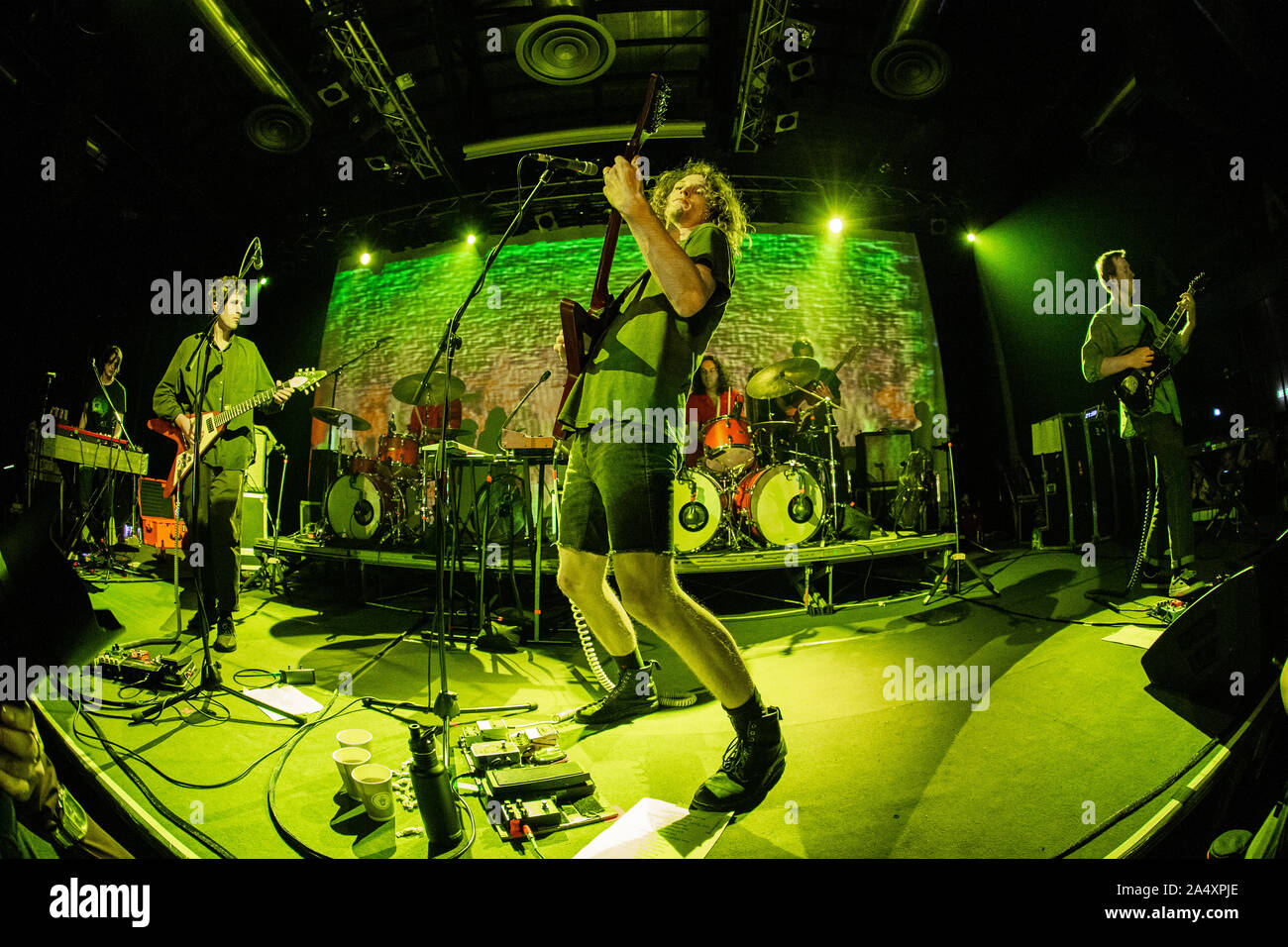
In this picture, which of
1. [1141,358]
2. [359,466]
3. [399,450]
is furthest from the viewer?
[399,450]

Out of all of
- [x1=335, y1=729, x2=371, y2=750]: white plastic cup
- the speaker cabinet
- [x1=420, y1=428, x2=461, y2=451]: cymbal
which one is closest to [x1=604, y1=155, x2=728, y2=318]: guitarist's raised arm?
[x1=335, y1=729, x2=371, y2=750]: white plastic cup

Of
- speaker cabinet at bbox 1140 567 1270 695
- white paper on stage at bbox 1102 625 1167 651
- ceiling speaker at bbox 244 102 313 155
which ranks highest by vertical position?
ceiling speaker at bbox 244 102 313 155

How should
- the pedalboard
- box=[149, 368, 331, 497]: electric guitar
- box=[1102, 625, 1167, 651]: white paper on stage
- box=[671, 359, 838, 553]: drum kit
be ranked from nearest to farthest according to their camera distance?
1. the pedalboard
2. box=[1102, 625, 1167, 651]: white paper on stage
3. box=[149, 368, 331, 497]: electric guitar
4. box=[671, 359, 838, 553]: drum kit

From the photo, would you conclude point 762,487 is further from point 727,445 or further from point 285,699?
point 285,699

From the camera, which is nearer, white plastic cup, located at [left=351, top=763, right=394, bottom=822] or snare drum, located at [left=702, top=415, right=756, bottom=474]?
white plastic cup, located at [left=351, top=763, right=394, bottom=822]

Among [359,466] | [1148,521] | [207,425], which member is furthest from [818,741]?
[359,466]

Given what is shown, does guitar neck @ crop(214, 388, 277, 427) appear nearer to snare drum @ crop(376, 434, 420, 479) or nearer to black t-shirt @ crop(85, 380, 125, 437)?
black t-shirt @ crop(85, 380, 125, 437)

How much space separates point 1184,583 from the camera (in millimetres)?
3576

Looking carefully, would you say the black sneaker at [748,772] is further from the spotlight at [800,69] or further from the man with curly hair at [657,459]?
the spotlight at [800,69]

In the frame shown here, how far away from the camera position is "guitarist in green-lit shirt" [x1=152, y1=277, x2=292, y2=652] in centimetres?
327

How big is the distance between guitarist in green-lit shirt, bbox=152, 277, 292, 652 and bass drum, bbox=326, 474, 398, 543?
1829 mm

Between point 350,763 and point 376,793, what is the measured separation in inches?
9.6

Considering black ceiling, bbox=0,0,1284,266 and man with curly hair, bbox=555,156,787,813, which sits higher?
black ceiling, bbox=0,0,1284,266

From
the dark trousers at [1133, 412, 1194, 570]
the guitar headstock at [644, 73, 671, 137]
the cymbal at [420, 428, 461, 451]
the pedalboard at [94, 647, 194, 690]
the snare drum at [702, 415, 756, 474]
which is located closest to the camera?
the guitar headstock at [644, 73, 671, 137]
